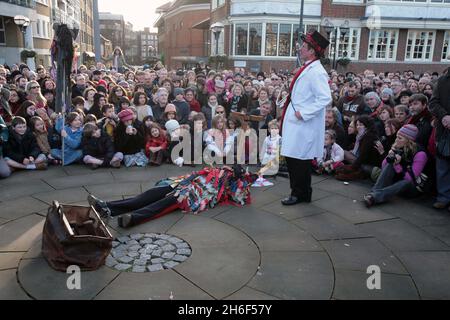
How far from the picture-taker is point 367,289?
331 centimetres

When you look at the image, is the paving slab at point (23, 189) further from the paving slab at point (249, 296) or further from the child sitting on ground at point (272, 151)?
the paving slab at point (249, 296)

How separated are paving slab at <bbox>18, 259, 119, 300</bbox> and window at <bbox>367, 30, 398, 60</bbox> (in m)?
28.3

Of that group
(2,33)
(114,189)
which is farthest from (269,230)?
(2,33)

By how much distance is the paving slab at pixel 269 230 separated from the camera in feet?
13.3

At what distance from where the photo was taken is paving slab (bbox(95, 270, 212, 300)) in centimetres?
310

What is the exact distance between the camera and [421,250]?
4.07m

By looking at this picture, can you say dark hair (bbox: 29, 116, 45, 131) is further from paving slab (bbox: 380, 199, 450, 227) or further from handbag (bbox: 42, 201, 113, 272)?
paving slab (bbox: 380, 199, 450, 227)

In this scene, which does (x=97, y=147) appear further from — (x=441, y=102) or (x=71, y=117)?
(x=441, y=102)

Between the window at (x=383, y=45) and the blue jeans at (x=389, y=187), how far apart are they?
24764 millimetres

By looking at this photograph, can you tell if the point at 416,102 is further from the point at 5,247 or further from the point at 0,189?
the point at 0,189

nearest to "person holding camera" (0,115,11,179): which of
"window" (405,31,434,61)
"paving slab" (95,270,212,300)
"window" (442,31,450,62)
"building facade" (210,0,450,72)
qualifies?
"paving slab" (95,270,212,300)

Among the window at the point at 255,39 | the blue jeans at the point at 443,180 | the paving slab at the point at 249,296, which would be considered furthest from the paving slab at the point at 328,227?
the window at the point at 255,39

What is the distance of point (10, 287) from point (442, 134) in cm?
545

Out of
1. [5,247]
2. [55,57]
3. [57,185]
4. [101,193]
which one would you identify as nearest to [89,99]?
[55,57]
